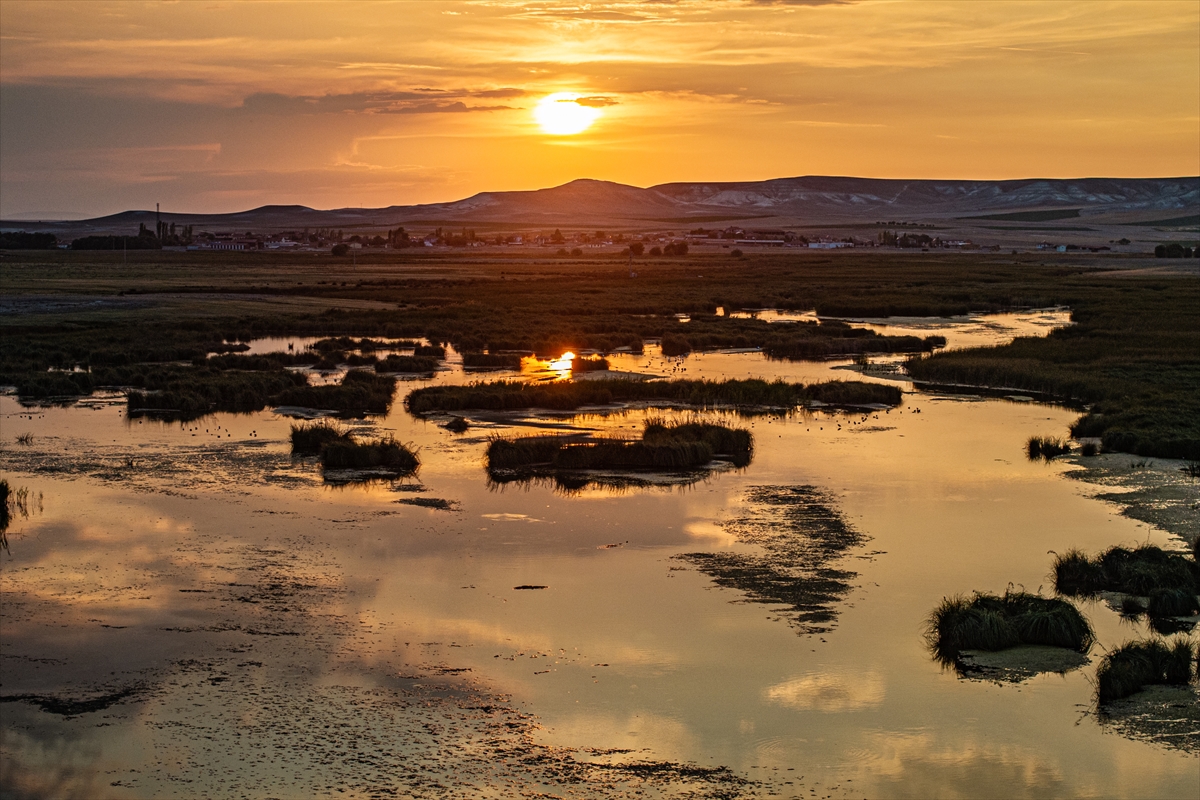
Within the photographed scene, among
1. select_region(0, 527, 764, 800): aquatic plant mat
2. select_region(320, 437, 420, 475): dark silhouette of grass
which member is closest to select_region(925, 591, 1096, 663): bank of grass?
select_region(0, 527, 764, 800): aquatic plant mat

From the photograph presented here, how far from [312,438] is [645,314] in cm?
3637

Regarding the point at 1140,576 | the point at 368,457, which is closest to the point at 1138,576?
the point at 1140,576

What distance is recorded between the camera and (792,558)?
15.8 metres

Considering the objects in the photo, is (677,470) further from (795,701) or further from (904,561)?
(795,701)

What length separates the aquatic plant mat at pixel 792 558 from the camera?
13.9 metres

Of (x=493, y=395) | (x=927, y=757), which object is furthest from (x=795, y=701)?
(x=493, y=395)

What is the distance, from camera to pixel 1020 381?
3262 centimetres

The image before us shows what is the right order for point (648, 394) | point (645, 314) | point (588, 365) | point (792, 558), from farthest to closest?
point (645, 314) < point (588, 365) < point (648, 394) < point (792, 558)

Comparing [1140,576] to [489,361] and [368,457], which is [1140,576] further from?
[489,361]

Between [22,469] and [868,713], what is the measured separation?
16074 mm

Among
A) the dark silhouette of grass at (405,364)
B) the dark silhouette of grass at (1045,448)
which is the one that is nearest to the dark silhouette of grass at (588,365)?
the dark silhouette of grass at (405,364)

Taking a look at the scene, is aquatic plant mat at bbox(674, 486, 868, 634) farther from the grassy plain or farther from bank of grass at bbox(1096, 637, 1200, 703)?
the grassy plain

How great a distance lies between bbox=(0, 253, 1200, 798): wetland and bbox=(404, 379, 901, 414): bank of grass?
117 mm

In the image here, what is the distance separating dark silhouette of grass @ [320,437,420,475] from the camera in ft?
70.6
